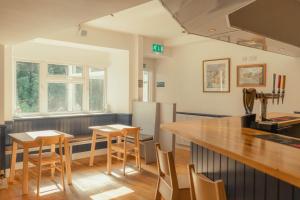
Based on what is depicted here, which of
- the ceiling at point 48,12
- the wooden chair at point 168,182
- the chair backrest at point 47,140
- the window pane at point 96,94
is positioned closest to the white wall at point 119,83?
the window pane at point 96,94

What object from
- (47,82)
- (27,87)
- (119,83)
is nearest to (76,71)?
(47,82)

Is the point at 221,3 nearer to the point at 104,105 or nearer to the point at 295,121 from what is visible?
the point at 295,121

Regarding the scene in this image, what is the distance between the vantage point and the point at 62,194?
3.45m

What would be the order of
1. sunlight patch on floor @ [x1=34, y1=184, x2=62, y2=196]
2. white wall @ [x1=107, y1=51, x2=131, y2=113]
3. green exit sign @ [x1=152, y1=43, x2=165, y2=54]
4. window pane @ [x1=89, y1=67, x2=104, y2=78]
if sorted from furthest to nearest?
green exit sign @ [x1=152, y1=43, x2=165, y2=54], window pane @ [x1=89, y1=67, x2=104, y2=78], white wall @ [x1=107, y1=51, x2=131, y2=113], sunlight patch on floor @ [x1=34, y1=184, x2=62, y2=196]

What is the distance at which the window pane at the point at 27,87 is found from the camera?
189 inches

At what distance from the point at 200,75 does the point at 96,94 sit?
93.1 inches

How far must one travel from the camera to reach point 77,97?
5598 mm

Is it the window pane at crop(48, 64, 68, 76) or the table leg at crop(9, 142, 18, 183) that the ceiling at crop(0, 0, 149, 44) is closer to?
the table leg at crop(9, 142, 18, 183)

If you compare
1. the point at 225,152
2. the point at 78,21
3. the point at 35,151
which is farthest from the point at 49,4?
the point at 35,151

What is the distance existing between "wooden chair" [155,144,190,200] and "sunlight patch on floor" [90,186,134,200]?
144 centimetres

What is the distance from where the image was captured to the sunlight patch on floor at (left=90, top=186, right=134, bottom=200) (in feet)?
11.0

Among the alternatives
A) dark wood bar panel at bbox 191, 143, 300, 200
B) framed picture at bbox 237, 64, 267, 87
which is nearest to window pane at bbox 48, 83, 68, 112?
framed picture at bbox 237, 64, 267, 87

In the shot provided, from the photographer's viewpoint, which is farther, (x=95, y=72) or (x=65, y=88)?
(x=95, y=72)

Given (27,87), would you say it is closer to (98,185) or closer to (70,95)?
(70,95)
